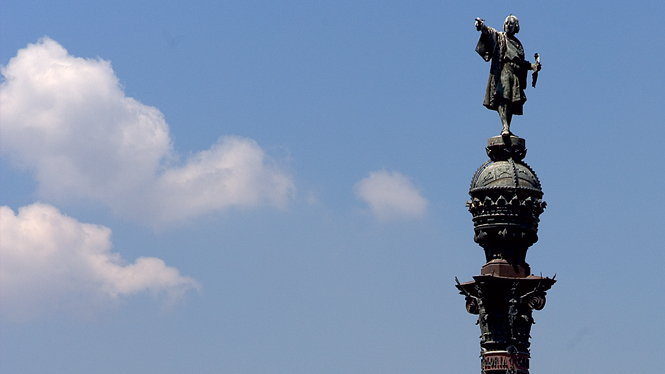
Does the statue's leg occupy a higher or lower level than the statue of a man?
lower

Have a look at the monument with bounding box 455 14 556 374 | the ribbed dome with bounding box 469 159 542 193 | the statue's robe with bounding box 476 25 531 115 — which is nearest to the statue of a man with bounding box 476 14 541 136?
the statue's robe with bounding box 476 25 531 115

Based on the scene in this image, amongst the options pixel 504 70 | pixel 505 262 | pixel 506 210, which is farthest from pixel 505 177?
pixel 504 70

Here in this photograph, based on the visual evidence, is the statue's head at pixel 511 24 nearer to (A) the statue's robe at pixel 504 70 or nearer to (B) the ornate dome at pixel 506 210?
(A) the statue's robe at pixel 504 70

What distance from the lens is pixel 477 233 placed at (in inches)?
1503

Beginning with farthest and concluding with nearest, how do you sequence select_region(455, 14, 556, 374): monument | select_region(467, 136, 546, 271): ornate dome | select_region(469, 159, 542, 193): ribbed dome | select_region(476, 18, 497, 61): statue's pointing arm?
select_region(476, 18, 497, 61): statue's pointing arm → select_region(469, 159, 542, 193): ribbed dome → select_region(467, 136, 546, 271): ornate dome → select_region(455, 14, 556, 374): monument

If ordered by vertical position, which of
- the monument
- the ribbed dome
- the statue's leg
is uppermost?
the statue's leg

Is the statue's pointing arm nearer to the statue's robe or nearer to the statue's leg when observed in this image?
the statue's robe

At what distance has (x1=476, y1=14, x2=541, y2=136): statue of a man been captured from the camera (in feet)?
130

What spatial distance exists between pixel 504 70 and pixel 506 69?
0.07 m

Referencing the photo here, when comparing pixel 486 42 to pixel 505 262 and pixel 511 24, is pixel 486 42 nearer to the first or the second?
pixel 511 24

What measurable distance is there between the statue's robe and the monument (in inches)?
35.8

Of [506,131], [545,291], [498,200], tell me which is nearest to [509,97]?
[506,131]

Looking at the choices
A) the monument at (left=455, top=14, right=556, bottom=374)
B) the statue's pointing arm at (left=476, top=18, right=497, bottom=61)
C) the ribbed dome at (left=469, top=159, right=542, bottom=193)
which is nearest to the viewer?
the monument at (left=455, top=14, right=556, bottom=374)

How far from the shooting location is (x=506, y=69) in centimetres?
3988
